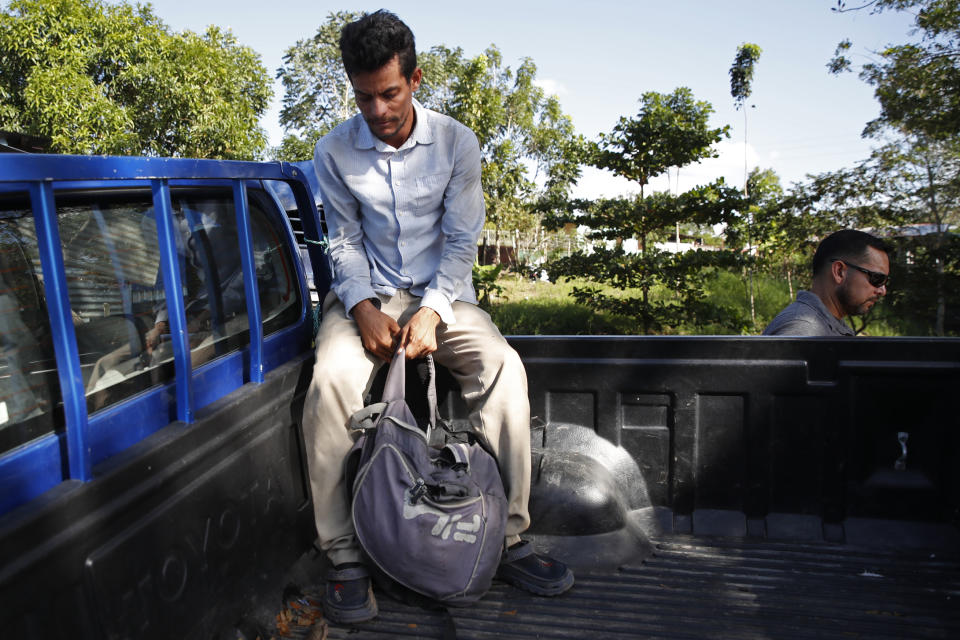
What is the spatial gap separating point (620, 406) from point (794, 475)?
638mm

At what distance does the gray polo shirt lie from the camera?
276 cm

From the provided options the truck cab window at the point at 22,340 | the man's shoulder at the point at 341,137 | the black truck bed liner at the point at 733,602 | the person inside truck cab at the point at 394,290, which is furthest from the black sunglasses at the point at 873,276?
the truck cab window at the point at 22,340

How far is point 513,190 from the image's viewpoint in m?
20.4

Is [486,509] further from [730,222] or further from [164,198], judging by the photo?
[730,222]

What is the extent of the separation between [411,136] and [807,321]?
5.75 feet

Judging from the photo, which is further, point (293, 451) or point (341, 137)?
point (341, 137)

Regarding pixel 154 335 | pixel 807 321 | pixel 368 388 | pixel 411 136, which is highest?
pixel 411 136

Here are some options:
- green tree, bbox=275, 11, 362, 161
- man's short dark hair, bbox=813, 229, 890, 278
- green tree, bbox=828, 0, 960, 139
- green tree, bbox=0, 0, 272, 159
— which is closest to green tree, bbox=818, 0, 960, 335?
green tree, bbox=828, 0, 960, 139

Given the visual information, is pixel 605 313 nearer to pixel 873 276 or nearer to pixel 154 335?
pixel 873 276

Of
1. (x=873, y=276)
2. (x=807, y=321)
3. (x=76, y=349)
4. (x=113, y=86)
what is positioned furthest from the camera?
(x=113, y=86)

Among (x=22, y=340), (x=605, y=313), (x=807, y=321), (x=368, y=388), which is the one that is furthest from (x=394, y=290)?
(x=605, y=313)

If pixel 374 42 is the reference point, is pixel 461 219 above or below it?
below

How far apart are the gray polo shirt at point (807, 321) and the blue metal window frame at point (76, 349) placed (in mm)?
1935

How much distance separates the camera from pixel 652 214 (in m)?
9.59
